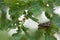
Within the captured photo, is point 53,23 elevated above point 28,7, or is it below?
below

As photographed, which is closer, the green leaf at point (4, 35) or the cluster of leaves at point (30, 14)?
the cluster of leaves at point (30, 14)

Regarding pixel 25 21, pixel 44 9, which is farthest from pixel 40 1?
pixel 25 21

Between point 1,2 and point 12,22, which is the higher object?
point 1,2

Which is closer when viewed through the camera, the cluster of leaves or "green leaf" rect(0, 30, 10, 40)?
the cluster of leaves

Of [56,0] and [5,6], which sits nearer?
[56,0]

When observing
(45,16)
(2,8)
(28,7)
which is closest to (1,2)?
(2,8)

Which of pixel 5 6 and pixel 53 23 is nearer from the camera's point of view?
pixel 53 23

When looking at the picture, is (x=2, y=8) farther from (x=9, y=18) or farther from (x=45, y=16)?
(x=45, y=16)

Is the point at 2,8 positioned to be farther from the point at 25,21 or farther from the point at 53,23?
the point at 53,23
